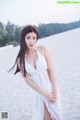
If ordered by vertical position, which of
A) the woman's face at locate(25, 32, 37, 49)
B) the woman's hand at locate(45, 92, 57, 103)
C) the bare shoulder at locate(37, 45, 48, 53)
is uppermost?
the woman's face at locate(25, 32, 37, 49)

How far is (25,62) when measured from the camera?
2.06m

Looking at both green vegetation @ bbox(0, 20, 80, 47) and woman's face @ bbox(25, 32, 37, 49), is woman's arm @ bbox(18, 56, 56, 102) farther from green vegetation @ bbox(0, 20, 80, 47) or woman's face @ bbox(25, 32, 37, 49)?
green vegetation @ bbox(0, 20, 80, 47)

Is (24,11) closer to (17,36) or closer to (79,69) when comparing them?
(17,36)

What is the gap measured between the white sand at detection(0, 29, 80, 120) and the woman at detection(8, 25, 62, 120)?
161 mm

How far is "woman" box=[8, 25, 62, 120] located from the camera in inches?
80.7

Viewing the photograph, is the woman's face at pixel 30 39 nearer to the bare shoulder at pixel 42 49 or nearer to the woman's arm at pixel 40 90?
the bare shoulder at pixel 42 49

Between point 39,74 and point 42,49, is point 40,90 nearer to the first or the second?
point 39,74

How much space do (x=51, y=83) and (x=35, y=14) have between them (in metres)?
0.49

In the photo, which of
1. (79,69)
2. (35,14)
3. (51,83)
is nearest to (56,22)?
(35,14)

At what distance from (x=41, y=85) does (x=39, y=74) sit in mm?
71

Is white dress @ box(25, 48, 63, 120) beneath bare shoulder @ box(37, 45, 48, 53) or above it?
beneath

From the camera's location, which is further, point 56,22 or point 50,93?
point 56,22

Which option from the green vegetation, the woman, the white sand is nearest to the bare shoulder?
the woman

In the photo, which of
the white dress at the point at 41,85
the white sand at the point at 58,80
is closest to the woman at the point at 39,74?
the white dress at the point at 41,85
